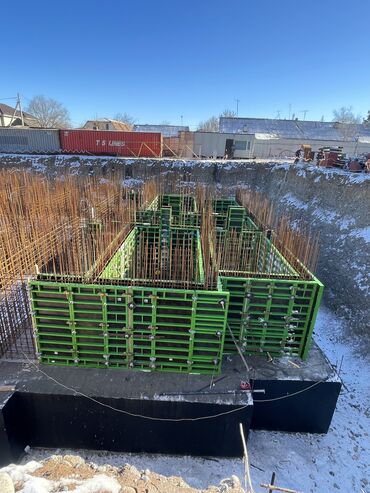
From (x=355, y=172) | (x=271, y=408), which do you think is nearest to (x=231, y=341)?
(x=271, y=408)

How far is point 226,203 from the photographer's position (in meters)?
13.1

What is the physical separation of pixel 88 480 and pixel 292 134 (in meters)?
37.9

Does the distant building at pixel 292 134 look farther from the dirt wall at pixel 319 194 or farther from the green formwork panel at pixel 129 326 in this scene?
the green formwork panel at pixel 129 326

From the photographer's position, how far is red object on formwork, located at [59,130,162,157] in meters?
25.3

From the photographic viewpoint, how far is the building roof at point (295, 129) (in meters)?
34.4

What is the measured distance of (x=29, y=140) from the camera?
25.9 meters

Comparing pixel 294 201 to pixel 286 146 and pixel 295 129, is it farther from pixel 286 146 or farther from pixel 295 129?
pixel 295 129

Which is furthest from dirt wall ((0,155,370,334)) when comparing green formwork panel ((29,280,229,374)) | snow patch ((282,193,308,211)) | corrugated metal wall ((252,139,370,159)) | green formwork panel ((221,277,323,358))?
corrugated metal wall ((252,139,370,159))

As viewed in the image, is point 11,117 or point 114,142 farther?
point 11,117

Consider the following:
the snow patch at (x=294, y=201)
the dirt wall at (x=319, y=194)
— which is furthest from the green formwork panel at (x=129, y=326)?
the snow patch at (x=294, y=201)

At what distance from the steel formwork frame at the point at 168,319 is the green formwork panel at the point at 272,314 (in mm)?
18

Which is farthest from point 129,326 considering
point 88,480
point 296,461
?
point 296,461

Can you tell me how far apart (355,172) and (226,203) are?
6.26 m

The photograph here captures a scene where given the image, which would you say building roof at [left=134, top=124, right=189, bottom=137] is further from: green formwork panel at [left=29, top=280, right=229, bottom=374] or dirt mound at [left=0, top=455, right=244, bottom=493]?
dirt mound at [left=0, top=455, right=244, bottom=493]
